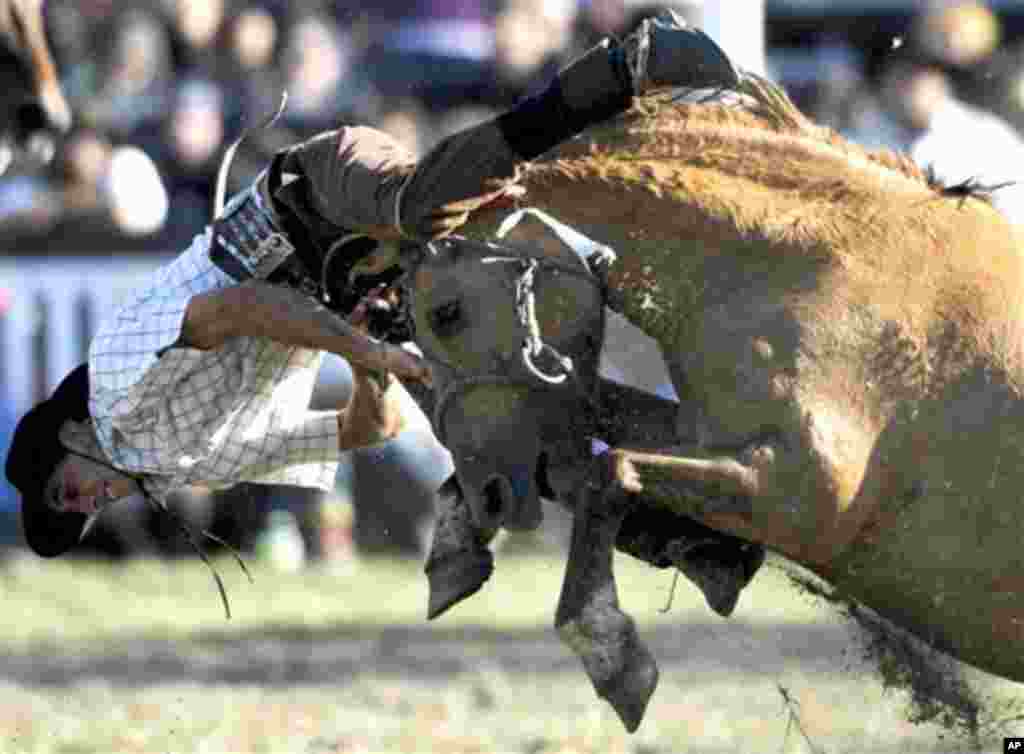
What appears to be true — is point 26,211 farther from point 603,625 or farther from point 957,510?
point 957,510

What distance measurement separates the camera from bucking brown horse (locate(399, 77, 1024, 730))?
5.41m

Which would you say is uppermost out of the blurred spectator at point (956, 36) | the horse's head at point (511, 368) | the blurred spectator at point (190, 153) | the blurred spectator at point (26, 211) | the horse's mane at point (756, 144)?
the horse's mane at point (756, 144)

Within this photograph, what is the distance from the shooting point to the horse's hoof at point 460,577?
18.7ft

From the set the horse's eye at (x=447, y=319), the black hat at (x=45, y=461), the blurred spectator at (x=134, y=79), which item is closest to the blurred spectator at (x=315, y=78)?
the blurred spectator at (x=134, y=79)

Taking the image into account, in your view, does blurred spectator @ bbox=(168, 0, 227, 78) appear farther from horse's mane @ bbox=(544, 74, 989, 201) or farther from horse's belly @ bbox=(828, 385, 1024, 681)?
horse's belly @ bbox=(828, 385, 1024, 681)

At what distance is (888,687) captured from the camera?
20.1 ft

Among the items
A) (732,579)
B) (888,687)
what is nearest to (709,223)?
(732,579)

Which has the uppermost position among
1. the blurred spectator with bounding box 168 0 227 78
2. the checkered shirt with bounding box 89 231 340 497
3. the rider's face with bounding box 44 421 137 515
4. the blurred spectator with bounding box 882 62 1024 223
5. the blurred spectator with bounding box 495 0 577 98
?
the checkered shirt with bounding box 89 231 340 497

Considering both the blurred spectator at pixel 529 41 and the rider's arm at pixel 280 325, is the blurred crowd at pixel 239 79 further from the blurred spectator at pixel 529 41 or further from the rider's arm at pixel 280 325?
the rider's arm at pixel 280 325

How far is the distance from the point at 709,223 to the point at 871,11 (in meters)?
8.57

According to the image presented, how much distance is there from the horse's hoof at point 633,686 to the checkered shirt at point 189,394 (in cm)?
134

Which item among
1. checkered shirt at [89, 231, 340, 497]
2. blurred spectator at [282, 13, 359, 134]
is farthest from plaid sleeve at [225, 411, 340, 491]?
blurred spectator at [282, 13, 359, 134]

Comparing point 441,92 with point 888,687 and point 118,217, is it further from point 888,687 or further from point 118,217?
point 888,687

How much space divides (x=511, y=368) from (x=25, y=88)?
476 cm
